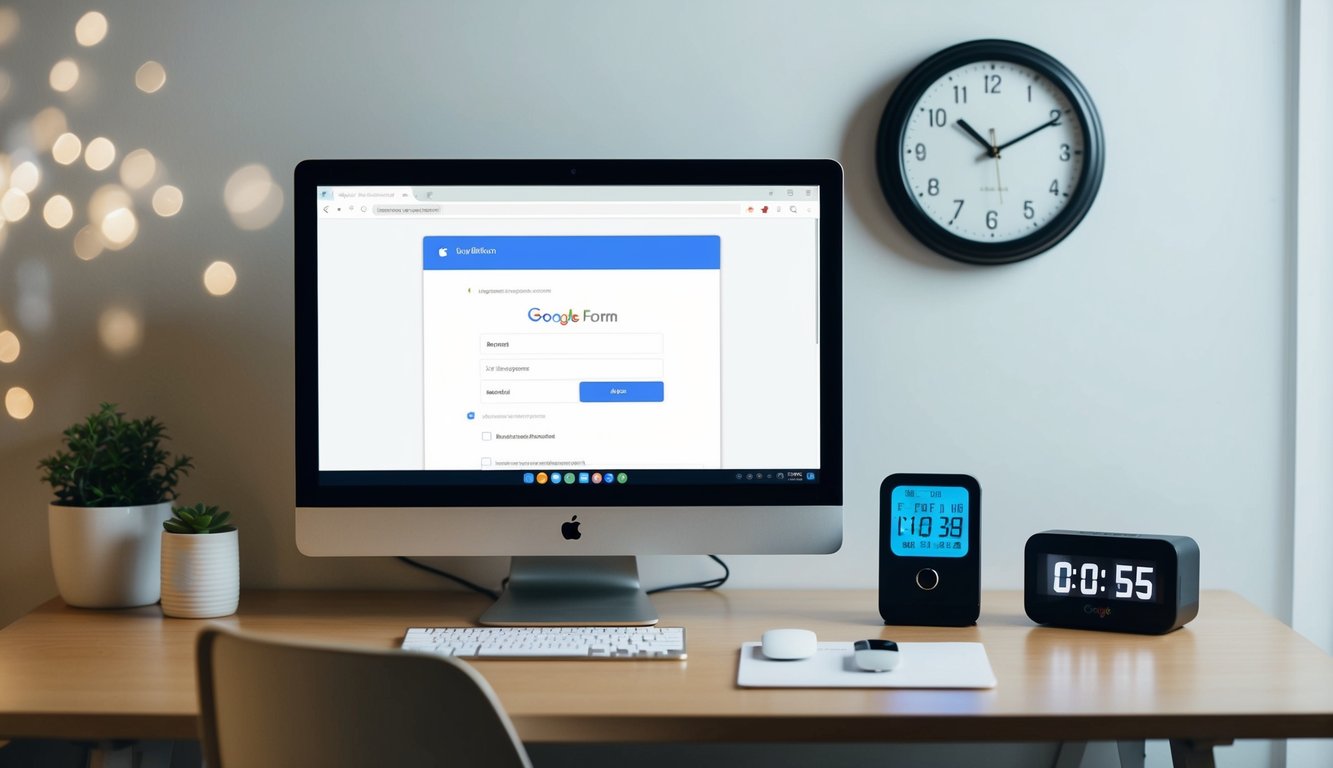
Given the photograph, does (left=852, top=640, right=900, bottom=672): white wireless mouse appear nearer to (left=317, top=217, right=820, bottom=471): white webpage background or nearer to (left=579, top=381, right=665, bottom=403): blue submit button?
(left=317, top=217, right=820, bottom=471): white webpage background

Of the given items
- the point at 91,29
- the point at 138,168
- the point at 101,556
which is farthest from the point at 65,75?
the point at 101,556

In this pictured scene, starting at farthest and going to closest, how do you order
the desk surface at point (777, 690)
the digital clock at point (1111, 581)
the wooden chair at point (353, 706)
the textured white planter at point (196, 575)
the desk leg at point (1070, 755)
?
the desk leg at point (1070, 755) < the textured white planter at point (196, 575) < the digital clock at point (1111, 581) < the desk surface at point (777, 690) < the wooden chair at point (353, 706)

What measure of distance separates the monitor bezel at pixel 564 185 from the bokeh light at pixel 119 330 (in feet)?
1.50

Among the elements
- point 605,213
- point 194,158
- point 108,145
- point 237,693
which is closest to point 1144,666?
point 605,213

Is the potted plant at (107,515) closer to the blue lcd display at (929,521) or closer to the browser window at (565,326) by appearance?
the browser window at (565,326)

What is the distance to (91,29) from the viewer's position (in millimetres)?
1697

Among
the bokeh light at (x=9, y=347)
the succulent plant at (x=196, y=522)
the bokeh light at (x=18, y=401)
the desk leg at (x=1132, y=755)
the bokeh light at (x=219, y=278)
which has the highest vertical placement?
the bokeh light at (x=219, y=278)

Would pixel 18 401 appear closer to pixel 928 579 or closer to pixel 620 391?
pixel 620 391

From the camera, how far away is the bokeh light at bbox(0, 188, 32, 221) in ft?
5.62

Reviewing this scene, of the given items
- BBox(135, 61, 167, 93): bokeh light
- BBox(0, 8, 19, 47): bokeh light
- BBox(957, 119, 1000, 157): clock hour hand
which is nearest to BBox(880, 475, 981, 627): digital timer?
BBox(957, 119, 1000, 157): clock hour hand

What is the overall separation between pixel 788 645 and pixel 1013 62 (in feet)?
3.17

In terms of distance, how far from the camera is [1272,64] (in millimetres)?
1667

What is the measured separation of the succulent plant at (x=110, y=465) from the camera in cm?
155

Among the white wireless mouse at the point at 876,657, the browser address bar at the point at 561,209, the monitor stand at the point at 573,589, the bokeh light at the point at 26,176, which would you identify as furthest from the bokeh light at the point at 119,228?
the white wireless mouse at the point at 876,657
